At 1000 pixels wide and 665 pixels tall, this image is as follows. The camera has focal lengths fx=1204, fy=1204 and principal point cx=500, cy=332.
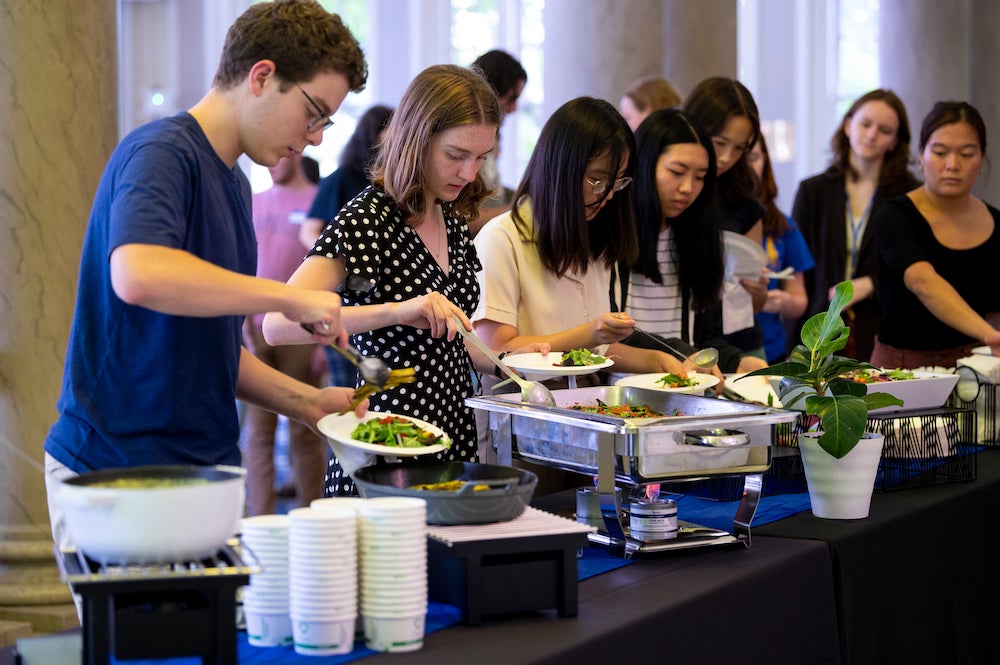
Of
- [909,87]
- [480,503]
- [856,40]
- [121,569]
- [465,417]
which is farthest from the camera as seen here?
[856,40]

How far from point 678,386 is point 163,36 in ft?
18.4

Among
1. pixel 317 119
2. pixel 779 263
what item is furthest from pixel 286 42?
pixel 779 263

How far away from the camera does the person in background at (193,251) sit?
1.33 meters

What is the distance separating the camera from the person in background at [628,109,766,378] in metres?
2.46

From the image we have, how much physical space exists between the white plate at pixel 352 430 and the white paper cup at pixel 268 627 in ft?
0.94

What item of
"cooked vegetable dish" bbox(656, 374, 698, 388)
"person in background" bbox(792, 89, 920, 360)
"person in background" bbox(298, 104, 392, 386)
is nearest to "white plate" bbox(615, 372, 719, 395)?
"cooked vegetable dish" bbox(656, 374, 698, 388)

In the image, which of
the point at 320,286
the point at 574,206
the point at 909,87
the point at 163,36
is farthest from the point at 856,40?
the point at 320,286

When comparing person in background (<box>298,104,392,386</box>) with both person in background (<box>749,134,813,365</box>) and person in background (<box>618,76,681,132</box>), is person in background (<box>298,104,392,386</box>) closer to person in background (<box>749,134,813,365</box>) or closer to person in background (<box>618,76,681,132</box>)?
person in background (<box>618,76,681,132</box>)

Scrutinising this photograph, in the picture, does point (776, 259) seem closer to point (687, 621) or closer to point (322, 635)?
point (687, 621)

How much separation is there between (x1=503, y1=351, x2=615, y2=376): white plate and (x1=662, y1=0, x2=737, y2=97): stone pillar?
3.05 metres

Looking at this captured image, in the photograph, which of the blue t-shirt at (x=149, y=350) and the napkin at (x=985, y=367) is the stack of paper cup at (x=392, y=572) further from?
the napkin at (x=985, y=367)

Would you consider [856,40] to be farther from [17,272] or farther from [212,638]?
Answer: [212,638]

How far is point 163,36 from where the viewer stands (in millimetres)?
6875

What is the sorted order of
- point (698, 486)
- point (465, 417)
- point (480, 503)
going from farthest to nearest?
point (698, 486) → point (465, 417) → point (480, 503)
